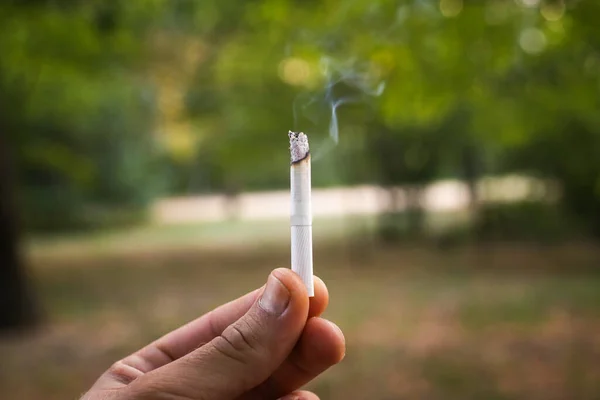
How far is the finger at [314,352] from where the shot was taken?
792mm

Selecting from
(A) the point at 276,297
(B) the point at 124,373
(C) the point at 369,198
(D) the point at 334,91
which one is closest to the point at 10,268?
(D) the point at 334,91

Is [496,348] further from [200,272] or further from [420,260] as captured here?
[200,272]

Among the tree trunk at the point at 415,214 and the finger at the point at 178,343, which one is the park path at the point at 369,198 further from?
the finger at the point at 178,343

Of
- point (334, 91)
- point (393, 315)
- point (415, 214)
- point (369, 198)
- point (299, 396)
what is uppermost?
point (334, 91)

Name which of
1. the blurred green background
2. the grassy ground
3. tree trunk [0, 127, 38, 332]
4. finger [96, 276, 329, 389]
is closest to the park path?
the blurred green background

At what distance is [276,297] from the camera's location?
0.72m

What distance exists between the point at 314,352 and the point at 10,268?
330 centimetres

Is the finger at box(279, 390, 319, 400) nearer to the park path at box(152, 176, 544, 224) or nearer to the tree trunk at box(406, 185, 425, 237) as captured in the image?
the park path at box(152, 176, 544, 224)

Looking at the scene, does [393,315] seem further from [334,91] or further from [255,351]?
[255,351]

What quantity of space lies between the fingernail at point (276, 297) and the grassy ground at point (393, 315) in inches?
74.0

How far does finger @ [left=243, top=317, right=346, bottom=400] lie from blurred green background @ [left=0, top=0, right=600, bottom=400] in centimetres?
51

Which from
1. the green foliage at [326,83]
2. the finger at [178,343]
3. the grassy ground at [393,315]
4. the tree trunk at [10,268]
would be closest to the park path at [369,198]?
the green foliage at [326,83]

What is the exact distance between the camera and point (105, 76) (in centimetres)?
430

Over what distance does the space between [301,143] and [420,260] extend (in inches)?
190
